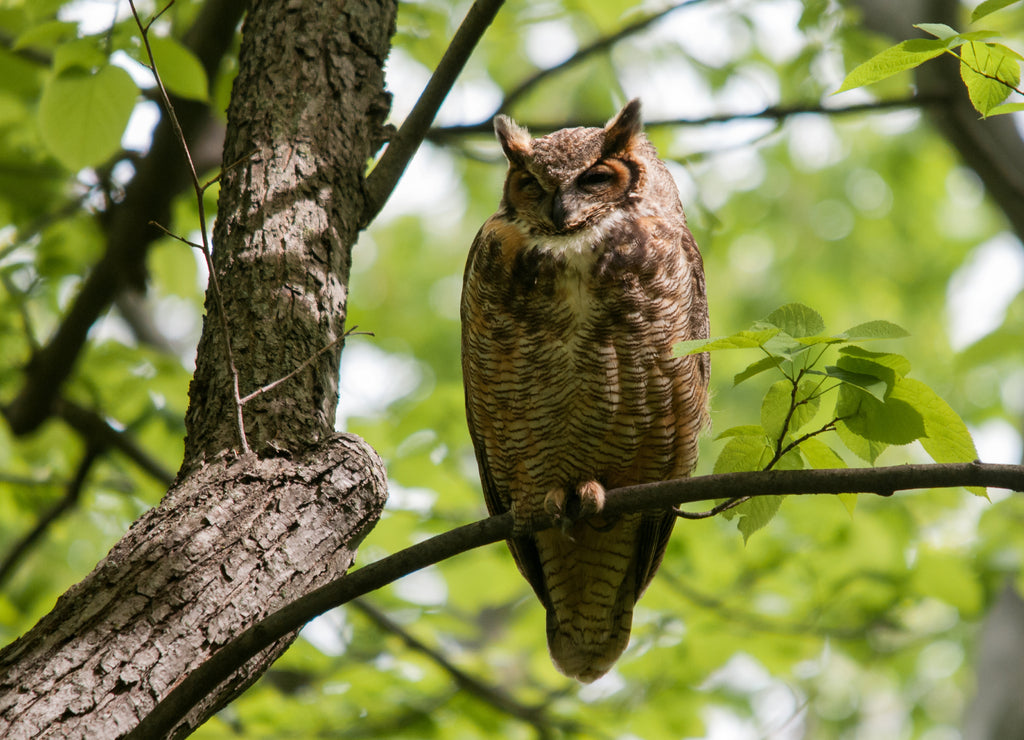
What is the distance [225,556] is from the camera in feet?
5.89

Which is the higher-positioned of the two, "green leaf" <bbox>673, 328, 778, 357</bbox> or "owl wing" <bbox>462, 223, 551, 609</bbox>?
"owl wing" <bbox>462, 223, 551, 609</bbox>

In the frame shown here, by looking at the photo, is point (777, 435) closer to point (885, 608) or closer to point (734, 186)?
point (885, 608)

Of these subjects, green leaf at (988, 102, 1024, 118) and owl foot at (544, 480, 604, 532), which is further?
owl foot at (544, 480, 604, 532)

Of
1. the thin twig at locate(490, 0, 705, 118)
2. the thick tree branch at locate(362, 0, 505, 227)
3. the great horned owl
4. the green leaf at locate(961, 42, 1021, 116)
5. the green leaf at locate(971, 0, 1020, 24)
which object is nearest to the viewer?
the green leaf at locate(971, 0, 1020, 24)

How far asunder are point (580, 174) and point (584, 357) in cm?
76

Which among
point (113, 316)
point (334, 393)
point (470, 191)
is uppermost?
point (470, 191)

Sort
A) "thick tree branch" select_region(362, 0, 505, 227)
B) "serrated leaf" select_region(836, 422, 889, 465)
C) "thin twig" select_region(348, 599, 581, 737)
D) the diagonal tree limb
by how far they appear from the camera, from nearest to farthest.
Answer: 1. "serrated leaf" select_region(836, 422, 889, 465)
2. "thick tree branch" select_region(362, 0, 505, 227)
3. the diagonal tree limb
4. "thin twig" select_region(348, 599, 581, 737)

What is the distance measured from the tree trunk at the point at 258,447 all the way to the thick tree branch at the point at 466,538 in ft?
0.19

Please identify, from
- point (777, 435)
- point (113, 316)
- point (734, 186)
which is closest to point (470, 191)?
point (734, 186)

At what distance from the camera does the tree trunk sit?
164cm

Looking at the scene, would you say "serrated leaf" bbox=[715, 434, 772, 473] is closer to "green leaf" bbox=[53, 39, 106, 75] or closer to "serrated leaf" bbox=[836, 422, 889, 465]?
"serrated leaf" bbox=[836, 422, 889, 465]

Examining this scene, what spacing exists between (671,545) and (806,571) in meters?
0.74

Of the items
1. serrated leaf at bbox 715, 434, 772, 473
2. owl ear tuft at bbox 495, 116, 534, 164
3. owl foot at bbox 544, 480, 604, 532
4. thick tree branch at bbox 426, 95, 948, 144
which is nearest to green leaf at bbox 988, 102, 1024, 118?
serrated leaf at bbox 715, 434, 772, 473

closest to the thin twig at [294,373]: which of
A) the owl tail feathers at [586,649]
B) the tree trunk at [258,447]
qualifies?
the tree trunk at [258,447]
